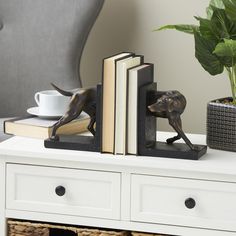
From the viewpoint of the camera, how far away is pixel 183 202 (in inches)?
68.4

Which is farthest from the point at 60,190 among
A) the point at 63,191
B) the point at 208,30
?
the point at 208,30

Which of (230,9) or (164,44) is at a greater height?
(230,9)

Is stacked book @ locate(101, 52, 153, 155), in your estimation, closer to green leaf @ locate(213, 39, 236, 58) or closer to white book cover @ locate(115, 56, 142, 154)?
white book cover @ locate(115, 56, 142, 154)

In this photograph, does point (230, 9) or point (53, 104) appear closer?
point (230, 9)

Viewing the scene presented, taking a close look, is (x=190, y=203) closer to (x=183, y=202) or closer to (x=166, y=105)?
(x=183, y=202)

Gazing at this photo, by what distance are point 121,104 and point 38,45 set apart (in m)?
0.73

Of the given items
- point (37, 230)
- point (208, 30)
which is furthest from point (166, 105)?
point (37, 230)

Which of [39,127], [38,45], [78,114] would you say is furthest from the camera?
[38,45]

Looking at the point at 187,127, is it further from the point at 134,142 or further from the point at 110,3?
the point at 134,142

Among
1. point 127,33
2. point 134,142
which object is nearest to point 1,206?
point 134,142

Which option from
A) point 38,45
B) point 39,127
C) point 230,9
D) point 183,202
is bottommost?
point 183,202

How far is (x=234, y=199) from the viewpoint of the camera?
1697 millimetres

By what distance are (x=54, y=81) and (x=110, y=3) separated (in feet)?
1.16

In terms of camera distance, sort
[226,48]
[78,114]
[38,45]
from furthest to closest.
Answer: [38,45] < [78,114] < [226,48]
